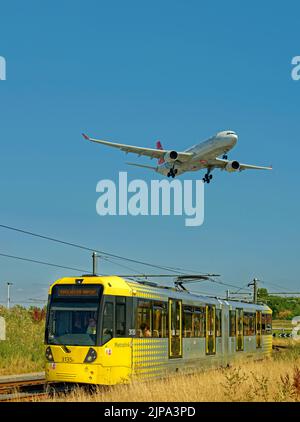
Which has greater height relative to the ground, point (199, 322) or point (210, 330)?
point (199, 322)

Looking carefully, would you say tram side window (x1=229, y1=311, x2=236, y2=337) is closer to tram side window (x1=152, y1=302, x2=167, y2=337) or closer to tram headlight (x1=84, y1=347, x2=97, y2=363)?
tram side window (x1=152, y1=302, x2=167, y2=337)

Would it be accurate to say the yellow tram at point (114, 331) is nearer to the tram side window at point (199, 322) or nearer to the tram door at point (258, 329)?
the tram side window at point (199, 322)

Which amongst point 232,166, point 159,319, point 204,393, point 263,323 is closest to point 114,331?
point 159,319

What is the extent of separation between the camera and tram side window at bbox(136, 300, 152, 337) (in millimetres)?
18344

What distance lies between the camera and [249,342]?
32344 millimetres

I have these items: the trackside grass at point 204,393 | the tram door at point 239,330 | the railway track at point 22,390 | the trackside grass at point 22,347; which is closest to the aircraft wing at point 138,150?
the trackside grass at point 22,347

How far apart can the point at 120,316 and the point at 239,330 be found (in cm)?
1369

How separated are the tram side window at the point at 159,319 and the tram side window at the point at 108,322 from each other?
2.43 m

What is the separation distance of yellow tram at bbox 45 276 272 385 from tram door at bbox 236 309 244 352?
25.0ft

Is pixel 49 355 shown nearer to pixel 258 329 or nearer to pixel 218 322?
pixel 218 322

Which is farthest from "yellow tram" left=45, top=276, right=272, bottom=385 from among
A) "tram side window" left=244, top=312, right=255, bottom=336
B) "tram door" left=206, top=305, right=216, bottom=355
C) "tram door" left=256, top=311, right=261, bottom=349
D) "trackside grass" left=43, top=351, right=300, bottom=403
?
"tram door" left=256, top=311, right=261, bottom=349

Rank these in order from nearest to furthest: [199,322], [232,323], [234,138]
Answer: [199,322], [232,323], [234,138]

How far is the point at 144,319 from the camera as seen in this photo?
18.7 m
